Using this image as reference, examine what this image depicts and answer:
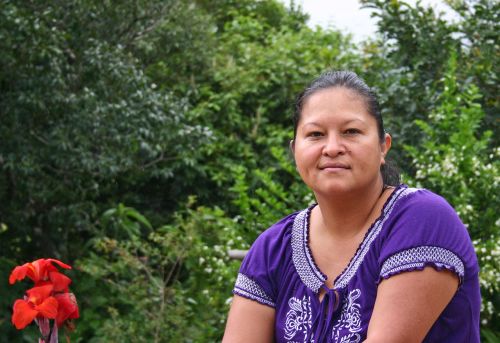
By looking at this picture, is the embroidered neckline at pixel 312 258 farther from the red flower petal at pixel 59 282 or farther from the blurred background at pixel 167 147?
the blurred background at pixel 167 147

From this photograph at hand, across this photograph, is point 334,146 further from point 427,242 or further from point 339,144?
point 427,242

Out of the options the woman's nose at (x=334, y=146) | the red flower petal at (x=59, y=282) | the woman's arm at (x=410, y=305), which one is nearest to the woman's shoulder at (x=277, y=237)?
the woman's nose at (x=334, y=146)

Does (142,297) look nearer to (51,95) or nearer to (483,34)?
(51,95)

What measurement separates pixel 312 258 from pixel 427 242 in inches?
15.2

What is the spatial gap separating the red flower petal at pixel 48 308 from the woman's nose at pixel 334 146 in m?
0.79

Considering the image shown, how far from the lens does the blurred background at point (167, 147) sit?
4957 mm

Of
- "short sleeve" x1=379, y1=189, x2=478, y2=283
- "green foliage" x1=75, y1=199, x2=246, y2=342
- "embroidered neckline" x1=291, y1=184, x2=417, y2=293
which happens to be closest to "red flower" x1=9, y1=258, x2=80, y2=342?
"embroidered neckline" x1=291, y1=184, x2=417, y2=293

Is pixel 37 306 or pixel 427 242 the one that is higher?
pixel 427 242

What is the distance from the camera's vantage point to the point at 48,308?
6.56 ft

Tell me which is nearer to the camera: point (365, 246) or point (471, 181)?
point (365, 246)

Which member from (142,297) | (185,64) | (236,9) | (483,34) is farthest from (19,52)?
(236,9)

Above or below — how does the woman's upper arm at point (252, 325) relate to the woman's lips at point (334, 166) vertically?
below

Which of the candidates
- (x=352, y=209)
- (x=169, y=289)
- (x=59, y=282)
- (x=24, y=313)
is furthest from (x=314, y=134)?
(x=169, y=289)

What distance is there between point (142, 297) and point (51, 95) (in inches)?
55.3
